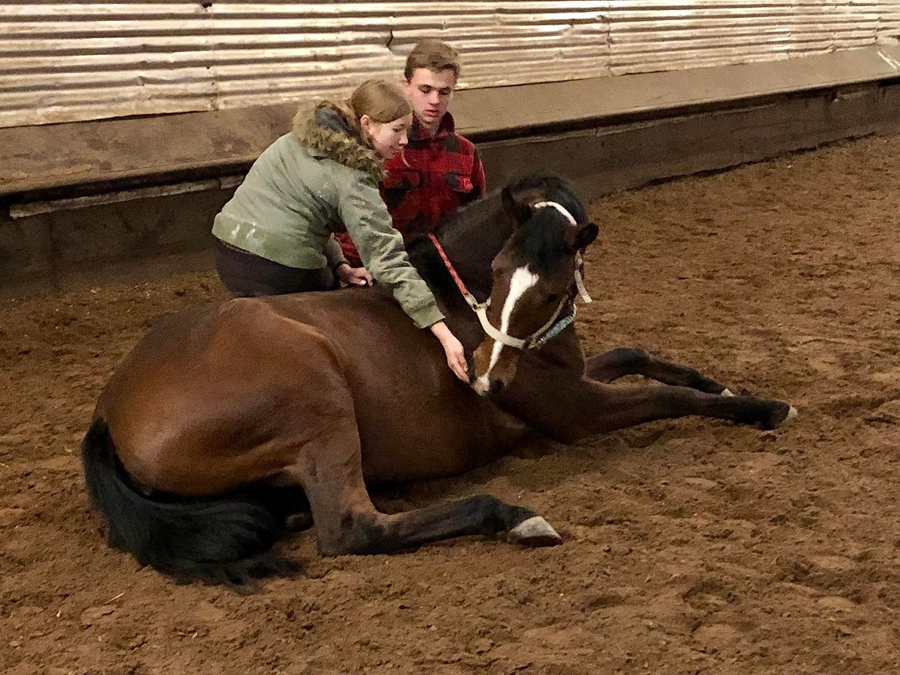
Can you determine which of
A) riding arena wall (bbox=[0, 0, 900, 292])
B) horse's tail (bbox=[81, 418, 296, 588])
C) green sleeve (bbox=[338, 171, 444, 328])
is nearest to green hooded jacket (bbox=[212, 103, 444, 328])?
green sleeve (bbox=[338, 171, 444, 328])

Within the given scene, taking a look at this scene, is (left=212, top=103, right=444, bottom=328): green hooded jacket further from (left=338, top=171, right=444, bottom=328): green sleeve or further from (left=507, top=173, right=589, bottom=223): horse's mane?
(left=507, top=173, right=589, bottom=223): horse's mane

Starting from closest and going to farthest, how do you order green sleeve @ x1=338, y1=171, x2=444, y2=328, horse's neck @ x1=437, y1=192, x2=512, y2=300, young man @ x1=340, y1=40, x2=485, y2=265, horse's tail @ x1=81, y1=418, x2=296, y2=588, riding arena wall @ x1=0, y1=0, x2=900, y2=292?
horse's tail @ x1=81, y1=418, x2=296, y2=588 < green sleeve @ x1=338, y1=171, x2=444, y2=328 < horse's neck @ x1=437, y1=192, x2=512, y2=300 < young man @ x1=340, y1=40, x2=485, y2=265 < riding arena wall @ x1=0, y1=0, x2=900, y2=292

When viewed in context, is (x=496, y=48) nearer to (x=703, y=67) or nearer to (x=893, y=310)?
(x=703, y=67)

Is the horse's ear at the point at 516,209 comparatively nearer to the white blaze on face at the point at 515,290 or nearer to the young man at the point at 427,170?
the white blaze on face at the point at 515,290

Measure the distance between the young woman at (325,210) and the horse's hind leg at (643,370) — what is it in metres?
1.03

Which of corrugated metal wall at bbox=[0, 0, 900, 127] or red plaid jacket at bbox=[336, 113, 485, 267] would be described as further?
corrugated metal wall at bbox=[0, 0, 900, 127]

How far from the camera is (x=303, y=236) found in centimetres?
344

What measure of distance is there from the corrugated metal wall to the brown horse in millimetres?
2956

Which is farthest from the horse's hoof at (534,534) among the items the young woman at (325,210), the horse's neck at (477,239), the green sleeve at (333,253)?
the green sleeve at (333,253)

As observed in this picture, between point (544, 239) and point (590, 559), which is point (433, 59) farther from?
point (590, 559)

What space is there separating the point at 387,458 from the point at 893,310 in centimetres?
330

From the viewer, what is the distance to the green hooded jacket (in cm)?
313

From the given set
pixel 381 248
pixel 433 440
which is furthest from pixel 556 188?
pixel 433 440

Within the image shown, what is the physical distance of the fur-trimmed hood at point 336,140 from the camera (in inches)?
124
